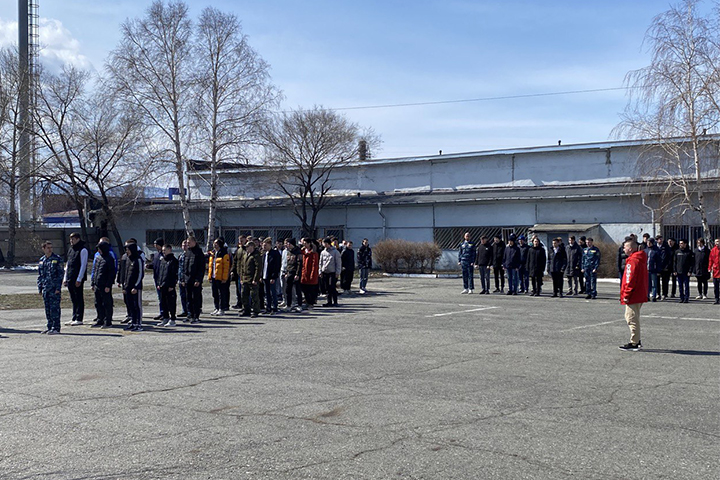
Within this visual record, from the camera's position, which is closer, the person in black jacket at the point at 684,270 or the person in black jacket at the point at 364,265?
the person in black jacket at the point at 684,270

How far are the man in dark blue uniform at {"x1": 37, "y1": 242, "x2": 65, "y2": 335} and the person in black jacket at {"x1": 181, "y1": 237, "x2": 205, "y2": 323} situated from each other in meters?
2.75

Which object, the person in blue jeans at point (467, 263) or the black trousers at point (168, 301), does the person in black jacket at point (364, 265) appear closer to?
the person in blue jeans at point (467, 263)

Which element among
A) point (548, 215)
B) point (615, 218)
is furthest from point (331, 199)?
point (615, 218)

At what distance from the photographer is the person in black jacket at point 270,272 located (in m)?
18.1

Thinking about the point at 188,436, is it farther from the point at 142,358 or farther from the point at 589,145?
the point at 589,145

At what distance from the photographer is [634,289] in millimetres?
11633

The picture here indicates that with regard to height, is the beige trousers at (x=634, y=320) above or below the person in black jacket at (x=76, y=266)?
below

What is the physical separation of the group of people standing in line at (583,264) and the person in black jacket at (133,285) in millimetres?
12346

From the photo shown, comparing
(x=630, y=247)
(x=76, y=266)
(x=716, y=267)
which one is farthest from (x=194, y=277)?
(x=716, y=267)

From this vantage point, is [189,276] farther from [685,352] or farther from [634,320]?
[685,352]

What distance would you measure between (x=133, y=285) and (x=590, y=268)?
13.8 metres

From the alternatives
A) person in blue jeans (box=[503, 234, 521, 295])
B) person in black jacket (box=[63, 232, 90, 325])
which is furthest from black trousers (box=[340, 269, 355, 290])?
person in black jacket (box=[63, 232, 90, 325])

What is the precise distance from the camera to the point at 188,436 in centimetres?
669

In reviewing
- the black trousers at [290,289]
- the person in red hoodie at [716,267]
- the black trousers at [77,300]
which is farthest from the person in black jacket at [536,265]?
the black trousers at [77,300]
